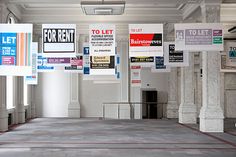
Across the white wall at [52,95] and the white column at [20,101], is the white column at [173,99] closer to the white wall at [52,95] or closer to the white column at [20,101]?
the white wall at [52,95]

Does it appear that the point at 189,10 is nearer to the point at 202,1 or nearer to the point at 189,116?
the point at 202,1

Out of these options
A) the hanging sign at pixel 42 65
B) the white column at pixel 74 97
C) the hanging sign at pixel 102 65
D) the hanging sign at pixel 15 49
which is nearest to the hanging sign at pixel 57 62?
the hanging sign at pixel 42 65

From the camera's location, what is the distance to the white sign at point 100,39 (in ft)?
49.4

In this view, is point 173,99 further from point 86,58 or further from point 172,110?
point 86,58

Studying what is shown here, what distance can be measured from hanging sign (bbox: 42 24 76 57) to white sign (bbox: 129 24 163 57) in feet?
7.30

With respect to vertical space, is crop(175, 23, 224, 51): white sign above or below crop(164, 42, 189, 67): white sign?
above

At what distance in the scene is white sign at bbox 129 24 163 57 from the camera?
14003 millimetres

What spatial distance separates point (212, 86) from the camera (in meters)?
15.9

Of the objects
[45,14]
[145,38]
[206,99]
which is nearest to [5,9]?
[45,14]

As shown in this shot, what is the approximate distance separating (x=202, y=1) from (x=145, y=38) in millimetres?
3532

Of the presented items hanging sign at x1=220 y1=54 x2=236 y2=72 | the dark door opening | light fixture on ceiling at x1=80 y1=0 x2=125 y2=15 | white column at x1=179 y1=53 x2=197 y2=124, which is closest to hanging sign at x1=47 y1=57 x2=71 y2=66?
light fixture on ceiling at x1=80 y1=0 x2=125 y2=15

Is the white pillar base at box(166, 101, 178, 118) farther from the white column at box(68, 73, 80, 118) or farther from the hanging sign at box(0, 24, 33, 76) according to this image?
the hanging sign at box(0, 24, 33, 76)

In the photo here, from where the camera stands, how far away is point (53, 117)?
85.5 ft

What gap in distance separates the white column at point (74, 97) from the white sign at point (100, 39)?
38.1ft
